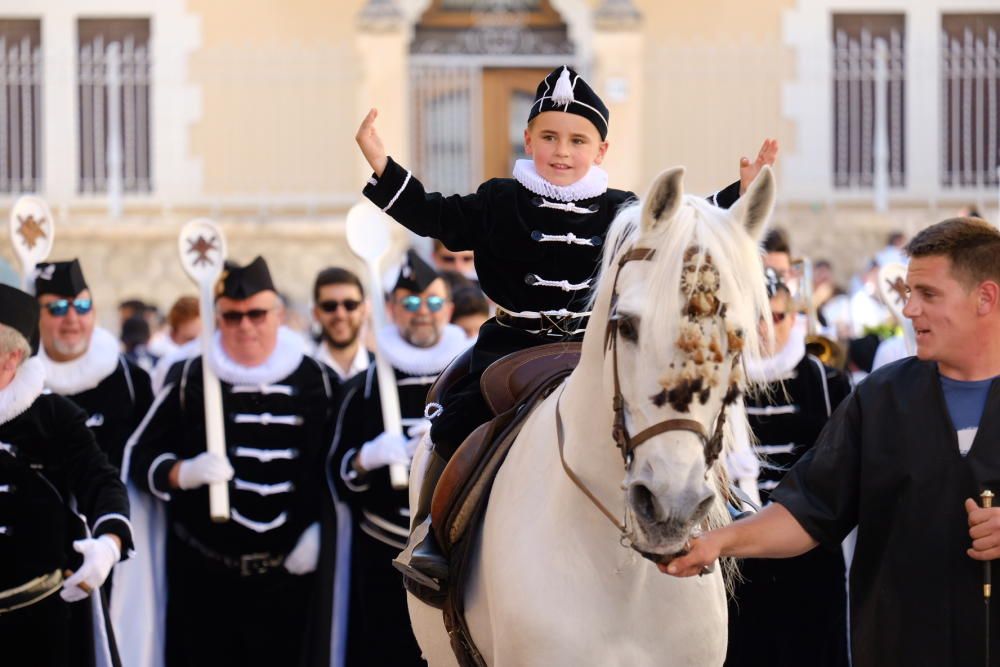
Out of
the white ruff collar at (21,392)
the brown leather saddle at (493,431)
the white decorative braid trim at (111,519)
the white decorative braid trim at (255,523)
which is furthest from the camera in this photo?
the white decorative braid trim at (255,523)

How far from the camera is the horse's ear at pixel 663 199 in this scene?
450 cm

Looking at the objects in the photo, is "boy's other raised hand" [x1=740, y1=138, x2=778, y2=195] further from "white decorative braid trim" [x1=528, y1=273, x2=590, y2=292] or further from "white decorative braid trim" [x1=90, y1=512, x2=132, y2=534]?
"white decorative braid trim" [x1=90, y1=512, x2=132, y2=534]

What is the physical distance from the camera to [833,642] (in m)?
8.57

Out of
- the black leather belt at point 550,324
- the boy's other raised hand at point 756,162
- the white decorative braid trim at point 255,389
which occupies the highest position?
the boy's other raised hand at point 756,162

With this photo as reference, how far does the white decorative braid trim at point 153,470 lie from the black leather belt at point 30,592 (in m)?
1.52

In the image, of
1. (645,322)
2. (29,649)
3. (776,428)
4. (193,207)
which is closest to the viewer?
(645,322)

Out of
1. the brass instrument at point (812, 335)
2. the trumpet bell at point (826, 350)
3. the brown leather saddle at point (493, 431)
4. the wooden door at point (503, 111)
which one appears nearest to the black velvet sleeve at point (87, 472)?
the brown leather saddle at point (493, 431)

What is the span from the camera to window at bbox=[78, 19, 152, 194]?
21.5m

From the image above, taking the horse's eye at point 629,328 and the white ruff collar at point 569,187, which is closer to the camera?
the horse's eye at point 629,328

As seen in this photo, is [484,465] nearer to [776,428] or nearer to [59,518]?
[59,518]

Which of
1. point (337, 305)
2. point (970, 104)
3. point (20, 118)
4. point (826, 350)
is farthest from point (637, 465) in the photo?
point (970, 104)

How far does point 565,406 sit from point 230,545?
395 cm

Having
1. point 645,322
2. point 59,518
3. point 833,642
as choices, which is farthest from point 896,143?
point 645,322

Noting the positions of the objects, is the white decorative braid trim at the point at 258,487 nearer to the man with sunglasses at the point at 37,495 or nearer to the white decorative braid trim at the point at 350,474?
the white decorative braid trim at the point at 350,474
